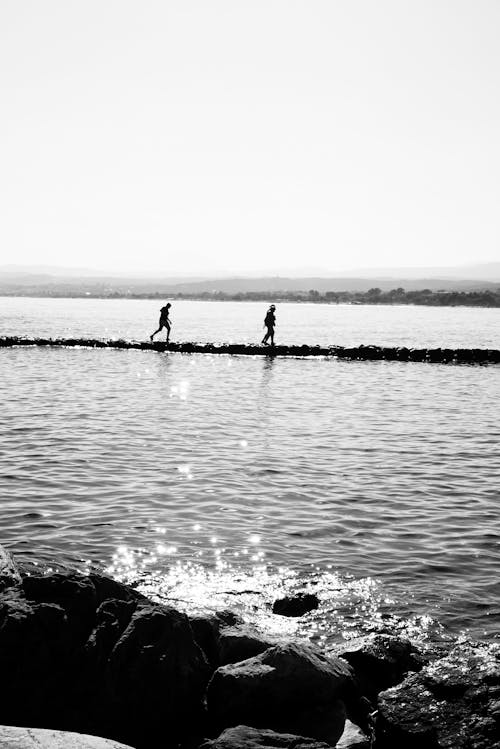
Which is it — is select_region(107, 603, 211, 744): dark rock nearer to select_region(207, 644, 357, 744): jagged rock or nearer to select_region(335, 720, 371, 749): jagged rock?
select_region(207, 644, 357, 744): jagged rock

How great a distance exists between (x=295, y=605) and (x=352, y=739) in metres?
3.12

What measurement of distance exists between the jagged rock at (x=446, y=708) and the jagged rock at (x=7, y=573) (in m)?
3.52

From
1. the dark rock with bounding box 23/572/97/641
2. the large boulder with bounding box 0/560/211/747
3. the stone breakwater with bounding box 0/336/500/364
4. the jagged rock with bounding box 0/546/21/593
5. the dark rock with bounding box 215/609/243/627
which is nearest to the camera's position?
the large boulder with bounding box 0/560/211/747

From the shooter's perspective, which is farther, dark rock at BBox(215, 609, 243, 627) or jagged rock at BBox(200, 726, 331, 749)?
dark rock at BBox(215, 609, 243, 627)

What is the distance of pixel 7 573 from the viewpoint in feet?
26.8

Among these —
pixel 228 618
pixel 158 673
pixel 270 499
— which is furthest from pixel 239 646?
pixel 270 499

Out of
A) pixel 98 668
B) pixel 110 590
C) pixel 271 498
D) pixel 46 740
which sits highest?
pixel 110 590

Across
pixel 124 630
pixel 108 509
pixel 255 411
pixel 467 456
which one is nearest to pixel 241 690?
→ pixel 124 630

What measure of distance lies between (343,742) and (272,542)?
18.8ft

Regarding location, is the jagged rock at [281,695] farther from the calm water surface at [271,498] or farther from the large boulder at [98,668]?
the calm water surface at [271,498]

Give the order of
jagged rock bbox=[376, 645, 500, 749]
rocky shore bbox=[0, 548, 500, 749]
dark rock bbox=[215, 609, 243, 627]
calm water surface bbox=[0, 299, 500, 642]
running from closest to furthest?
jagged rock bbox=[376, 645, 500, 749] < rocky shore bbox=[0, 548, 500, 749] < dark rock bbox=[215, 609, 243, 627] < calm water surface bbox=[0, 299, 500, 642]

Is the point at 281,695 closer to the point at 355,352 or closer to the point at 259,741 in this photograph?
the point at 259,741

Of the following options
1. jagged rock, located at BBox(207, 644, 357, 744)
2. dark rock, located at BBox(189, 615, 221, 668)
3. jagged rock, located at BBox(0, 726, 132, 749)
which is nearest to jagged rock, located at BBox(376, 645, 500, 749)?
jagged rock, located at BBox(207, 644, 357, 744)

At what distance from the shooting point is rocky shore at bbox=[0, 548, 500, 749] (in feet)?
22.5
